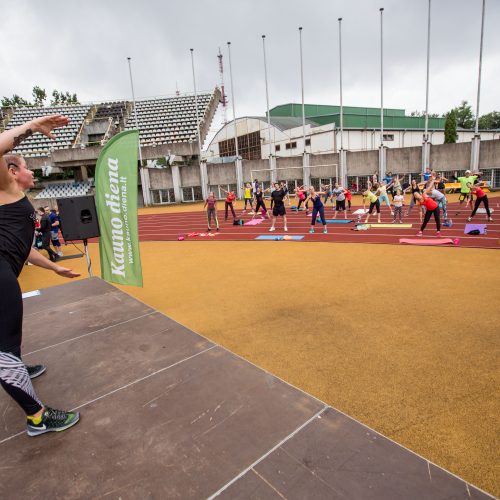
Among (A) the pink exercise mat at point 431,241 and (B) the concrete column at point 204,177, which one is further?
(B) the concrete column at point 204,177

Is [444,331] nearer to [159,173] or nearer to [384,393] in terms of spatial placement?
[384,393]

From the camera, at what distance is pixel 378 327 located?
174 inches

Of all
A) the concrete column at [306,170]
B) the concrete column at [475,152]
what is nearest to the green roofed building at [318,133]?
the concrete column at [306,170]

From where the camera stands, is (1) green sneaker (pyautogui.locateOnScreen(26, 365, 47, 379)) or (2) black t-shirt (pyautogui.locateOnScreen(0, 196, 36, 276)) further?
(1) green sneaker (pyautogui.locateOnScreen(26, 365, 47, 379))

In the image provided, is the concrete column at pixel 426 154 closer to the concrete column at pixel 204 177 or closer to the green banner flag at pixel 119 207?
the concrete column at pixel 204 177

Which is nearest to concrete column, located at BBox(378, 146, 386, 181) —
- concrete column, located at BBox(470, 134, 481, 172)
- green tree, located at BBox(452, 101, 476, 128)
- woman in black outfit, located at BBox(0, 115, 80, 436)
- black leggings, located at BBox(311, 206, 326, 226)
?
concrete column, located at BBox(470, 134, 481, 172)

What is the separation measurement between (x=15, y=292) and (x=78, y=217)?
131 inches

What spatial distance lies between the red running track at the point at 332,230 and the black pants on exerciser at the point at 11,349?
9.73 metres

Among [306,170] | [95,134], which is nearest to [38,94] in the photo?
[95,134]

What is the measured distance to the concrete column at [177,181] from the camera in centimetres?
2992

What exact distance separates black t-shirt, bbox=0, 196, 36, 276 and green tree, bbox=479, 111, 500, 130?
7999cm

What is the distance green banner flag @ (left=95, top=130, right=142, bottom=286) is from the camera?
4.74m

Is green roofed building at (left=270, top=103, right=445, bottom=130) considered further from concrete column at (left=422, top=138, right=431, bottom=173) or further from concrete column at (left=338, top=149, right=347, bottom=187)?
concrete column at (left=422, top=138, right=431, bottom=173)

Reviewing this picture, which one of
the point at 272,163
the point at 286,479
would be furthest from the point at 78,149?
the point at 286,479
